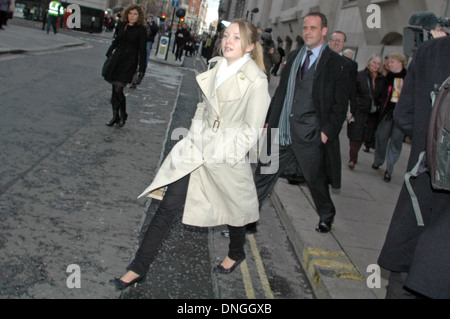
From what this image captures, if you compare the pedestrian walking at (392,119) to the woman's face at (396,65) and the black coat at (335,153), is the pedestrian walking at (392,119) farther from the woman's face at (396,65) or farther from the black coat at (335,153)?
the black coat at (335,153)

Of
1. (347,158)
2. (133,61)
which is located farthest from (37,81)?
(347,158)

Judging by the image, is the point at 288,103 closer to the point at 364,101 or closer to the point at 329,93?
the point at 329,93

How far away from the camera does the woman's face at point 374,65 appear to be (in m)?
8.24

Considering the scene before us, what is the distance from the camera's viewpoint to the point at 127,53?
A: 751 centimetres

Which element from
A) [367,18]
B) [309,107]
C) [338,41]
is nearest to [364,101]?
[338,41]

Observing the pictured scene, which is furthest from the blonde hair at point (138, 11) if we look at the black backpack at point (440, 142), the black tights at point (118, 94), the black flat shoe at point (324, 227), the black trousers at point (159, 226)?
the black backpack at point (440, 142)

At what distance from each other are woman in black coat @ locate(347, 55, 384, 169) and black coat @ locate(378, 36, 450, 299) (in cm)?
548

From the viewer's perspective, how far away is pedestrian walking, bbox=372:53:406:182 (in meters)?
7.76

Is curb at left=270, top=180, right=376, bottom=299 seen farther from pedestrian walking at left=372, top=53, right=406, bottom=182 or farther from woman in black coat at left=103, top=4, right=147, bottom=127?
woman in black coat at left=103, top=4, right=147, bottom=127

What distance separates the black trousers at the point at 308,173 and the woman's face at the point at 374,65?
4190mm

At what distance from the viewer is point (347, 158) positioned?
9.33 m

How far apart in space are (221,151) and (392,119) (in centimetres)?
546

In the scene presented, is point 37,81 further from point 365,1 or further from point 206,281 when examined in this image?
point 365,1
